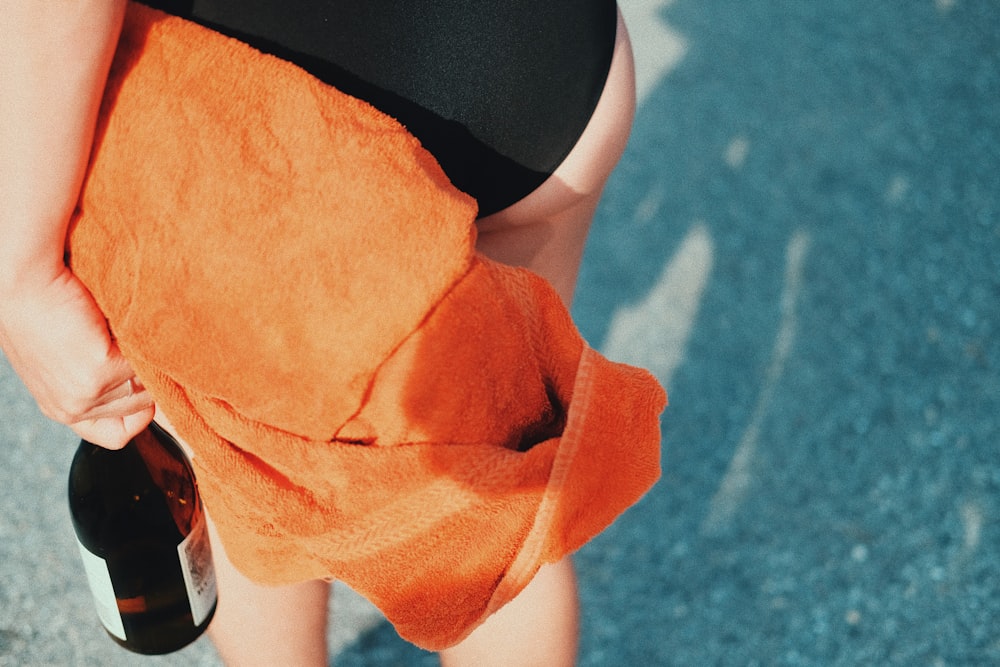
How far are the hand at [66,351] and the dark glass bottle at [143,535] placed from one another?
22cm

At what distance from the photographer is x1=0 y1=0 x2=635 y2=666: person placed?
20.1 inches

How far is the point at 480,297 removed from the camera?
0.54m

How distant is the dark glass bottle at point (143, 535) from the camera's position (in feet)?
2.73

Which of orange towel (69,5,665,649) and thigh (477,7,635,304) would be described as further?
thigh (477,7,635,304)

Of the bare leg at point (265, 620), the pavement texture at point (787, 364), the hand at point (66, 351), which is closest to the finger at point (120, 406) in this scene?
the hand at point (66, 351)

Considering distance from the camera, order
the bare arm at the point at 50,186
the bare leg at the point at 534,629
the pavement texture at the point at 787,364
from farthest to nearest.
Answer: the pavement texture at the point at 787,364, the bare leg at the point at 534,629, the bare arm at the point at 50,186

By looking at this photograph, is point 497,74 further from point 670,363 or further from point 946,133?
point 946,133

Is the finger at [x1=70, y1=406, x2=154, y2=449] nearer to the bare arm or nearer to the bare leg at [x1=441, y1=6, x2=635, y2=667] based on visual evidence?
the bare arm

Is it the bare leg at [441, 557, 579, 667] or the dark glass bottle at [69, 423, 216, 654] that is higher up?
the bare leg at [441, 557, 579, 667]

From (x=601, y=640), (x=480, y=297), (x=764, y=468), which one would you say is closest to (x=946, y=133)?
(x=764, y=468)

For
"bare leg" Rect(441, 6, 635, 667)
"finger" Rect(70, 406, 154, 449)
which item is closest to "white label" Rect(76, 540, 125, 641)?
"finger" Rect(70, 406, 154, 449)

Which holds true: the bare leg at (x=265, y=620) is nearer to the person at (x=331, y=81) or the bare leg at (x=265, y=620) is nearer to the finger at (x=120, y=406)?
the person at (x=331, y=81)

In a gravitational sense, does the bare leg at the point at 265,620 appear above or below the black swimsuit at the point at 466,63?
below

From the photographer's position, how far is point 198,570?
0.81m
